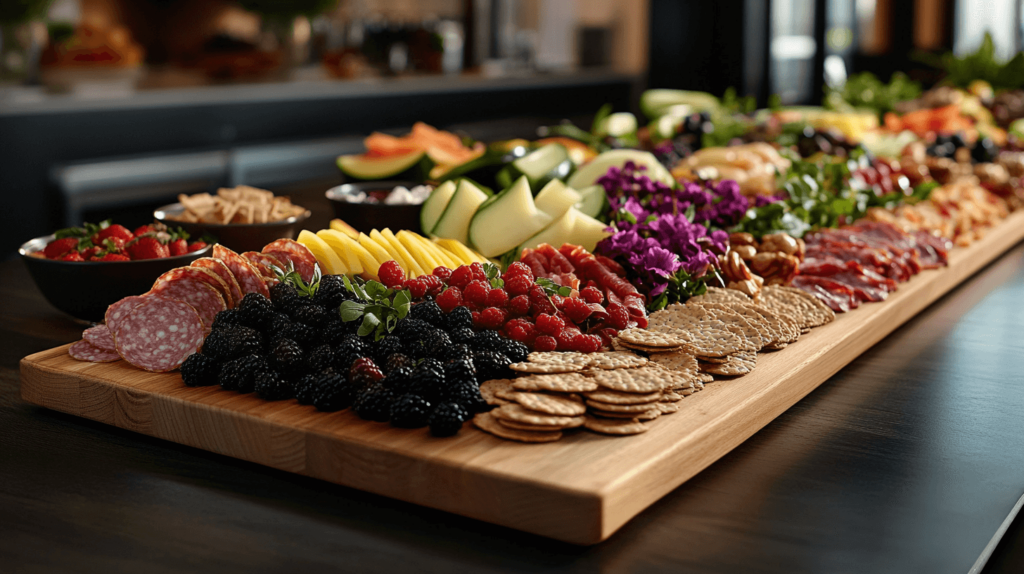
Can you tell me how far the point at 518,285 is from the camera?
125 cm

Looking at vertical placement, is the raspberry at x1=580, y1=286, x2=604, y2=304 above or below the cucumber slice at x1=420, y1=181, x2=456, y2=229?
below

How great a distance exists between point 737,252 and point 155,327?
0.98 meters

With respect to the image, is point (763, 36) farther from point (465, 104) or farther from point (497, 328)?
point (497, 328)

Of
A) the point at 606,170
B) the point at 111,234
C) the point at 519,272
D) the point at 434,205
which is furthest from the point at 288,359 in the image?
the point at 606,170

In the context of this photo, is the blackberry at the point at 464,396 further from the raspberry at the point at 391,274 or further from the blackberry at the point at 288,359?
the raspberry at the point at 391,274

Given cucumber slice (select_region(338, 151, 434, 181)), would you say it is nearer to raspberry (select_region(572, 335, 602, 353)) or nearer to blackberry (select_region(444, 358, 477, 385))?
raspberry (select_region(572, 335, 602, 353))

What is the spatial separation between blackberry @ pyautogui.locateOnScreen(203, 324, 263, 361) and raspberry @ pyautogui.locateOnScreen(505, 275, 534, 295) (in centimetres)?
34

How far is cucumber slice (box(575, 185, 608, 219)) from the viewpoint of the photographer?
1.76 meters

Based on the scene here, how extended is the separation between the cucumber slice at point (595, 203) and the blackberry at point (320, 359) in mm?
774

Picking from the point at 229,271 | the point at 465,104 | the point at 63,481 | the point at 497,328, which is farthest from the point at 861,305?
the point at 465,104

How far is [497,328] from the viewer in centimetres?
122

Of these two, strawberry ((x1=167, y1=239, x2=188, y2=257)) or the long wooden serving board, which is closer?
the long wooden serving board

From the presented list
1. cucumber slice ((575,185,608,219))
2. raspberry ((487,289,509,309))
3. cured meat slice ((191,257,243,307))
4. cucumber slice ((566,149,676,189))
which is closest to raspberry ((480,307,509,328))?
raspberry ((487,289,509,309))

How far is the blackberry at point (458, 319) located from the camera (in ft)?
3.81
